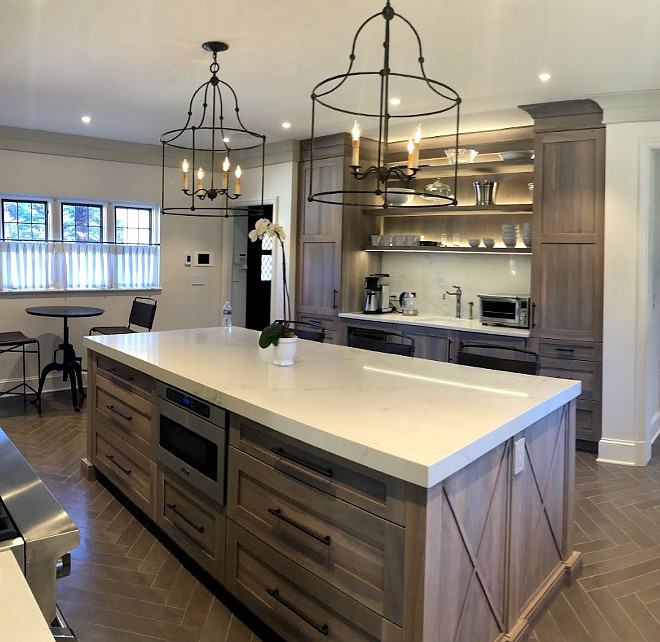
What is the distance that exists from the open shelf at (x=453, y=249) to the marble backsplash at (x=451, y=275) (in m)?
0.26

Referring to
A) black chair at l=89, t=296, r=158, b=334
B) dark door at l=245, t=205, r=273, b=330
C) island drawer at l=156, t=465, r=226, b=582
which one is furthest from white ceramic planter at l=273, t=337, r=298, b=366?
dark door at l=245, t=205, r=273, b=330

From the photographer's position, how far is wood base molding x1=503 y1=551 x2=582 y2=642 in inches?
87.4

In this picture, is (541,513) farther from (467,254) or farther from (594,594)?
(467,254)

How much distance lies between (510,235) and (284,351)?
10.1 feet

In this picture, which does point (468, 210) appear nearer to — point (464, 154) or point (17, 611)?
point (464, 154)

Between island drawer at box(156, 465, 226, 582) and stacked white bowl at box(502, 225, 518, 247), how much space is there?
3.65 m

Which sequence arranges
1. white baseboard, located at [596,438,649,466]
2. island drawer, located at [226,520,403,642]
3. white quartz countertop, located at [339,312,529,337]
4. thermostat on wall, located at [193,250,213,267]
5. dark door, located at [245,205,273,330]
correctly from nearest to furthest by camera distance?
island drawer, located at [226,520,403,642] < white baseboard, located at [596,438,649,466] < white quartz countertop, located at [339,312,529,337] < thermostat on wall, located at [193,250,213,267] < dark door, located at [245,205,273,330]

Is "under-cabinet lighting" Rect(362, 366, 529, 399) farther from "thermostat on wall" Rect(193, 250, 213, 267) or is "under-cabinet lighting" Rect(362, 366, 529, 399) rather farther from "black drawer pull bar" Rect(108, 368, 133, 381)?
"thermostat on wall" Rect(193, 250, 213, 267)

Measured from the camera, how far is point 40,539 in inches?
38.2

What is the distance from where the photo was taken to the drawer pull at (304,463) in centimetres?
192

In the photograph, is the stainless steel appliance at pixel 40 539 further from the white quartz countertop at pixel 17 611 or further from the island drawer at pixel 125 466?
the island drawer at pixel 125 466

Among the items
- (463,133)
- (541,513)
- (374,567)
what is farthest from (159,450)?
(463,133)

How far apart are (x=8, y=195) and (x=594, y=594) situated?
619cm

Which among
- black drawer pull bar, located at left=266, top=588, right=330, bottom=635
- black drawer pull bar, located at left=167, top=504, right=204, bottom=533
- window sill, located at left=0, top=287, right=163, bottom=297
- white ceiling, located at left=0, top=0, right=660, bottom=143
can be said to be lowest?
black drawer pull bar, located at left=266, top=588, right=330, bottom=635
